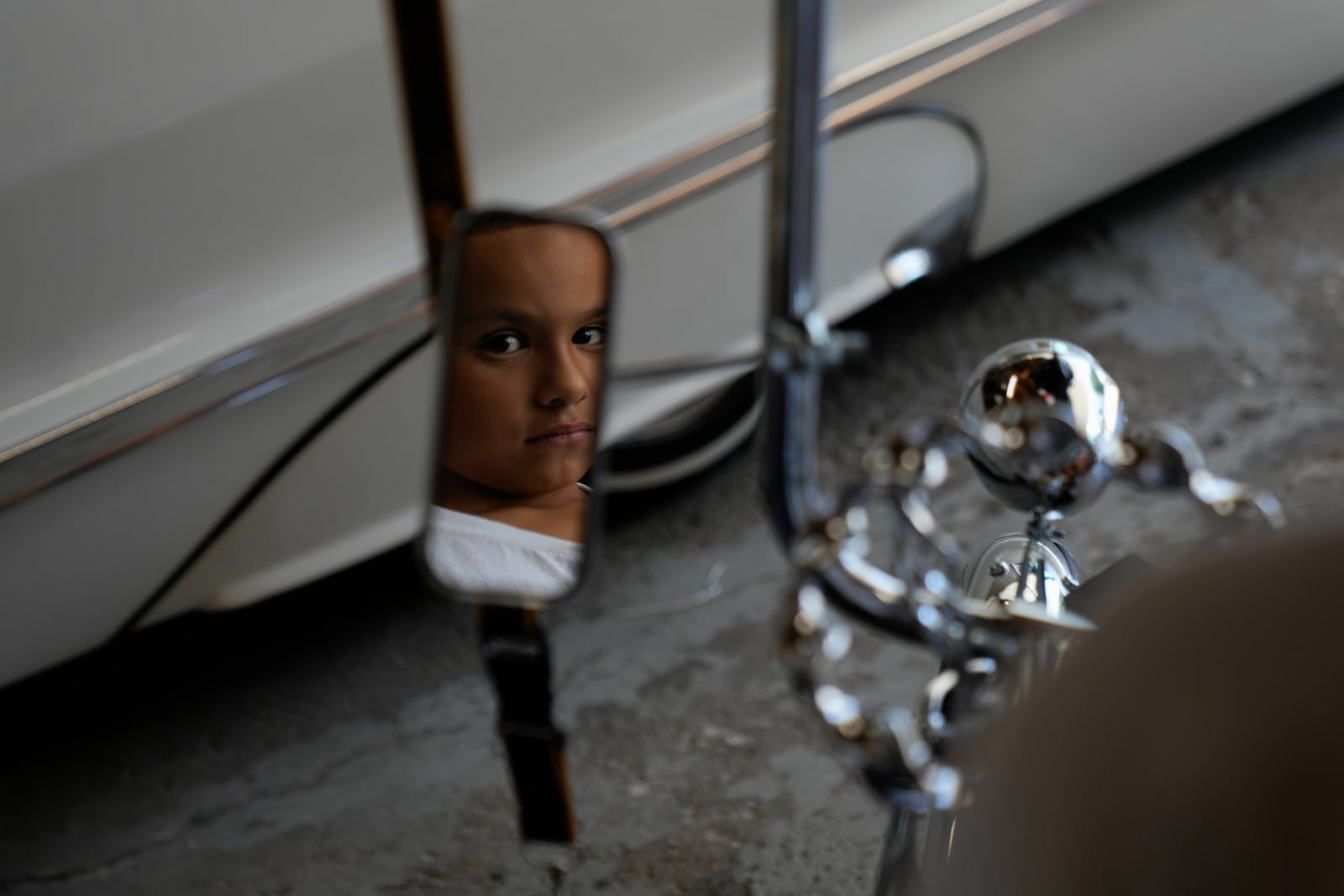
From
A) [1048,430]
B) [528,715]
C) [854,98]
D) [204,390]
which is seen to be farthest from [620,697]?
[1048,430]

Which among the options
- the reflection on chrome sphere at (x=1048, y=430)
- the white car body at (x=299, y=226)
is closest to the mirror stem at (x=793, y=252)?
the reflection on chrome sphere at (x=1048, y=430)

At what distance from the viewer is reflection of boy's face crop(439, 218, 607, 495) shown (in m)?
0.46

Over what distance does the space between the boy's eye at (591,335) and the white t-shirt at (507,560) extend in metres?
0.07

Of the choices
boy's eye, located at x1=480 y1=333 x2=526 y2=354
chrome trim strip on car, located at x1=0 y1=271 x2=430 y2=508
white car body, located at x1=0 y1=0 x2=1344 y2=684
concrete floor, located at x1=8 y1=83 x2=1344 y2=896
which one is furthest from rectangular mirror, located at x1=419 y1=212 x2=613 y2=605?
concrete floor, located at x1=8 y1=83 x2=1344 y2=896

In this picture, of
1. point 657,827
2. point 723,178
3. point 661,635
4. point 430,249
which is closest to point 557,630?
point 661,635

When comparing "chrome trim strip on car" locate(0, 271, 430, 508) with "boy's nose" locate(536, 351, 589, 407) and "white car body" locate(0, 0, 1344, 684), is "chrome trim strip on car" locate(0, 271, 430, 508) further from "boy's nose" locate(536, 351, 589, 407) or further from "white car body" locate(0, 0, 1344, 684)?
"boy's nose" locate(536, 351, 589, 407)

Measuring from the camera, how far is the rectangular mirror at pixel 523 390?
462 millimetres

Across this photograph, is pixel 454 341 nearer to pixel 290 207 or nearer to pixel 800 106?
pixel 800 106

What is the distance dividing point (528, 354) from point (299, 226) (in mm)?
563

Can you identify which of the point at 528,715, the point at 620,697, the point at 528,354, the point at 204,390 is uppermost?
the point at 528,354

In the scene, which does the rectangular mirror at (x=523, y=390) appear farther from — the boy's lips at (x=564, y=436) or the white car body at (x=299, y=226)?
the white car body at (x=299, y=226)

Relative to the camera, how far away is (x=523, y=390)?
18.2 inches

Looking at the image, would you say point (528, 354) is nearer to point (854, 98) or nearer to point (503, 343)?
point (503, 343)

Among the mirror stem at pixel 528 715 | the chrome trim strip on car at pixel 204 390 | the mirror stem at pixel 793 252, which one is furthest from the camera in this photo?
the chrome trim strip on car at pixel 204 390
